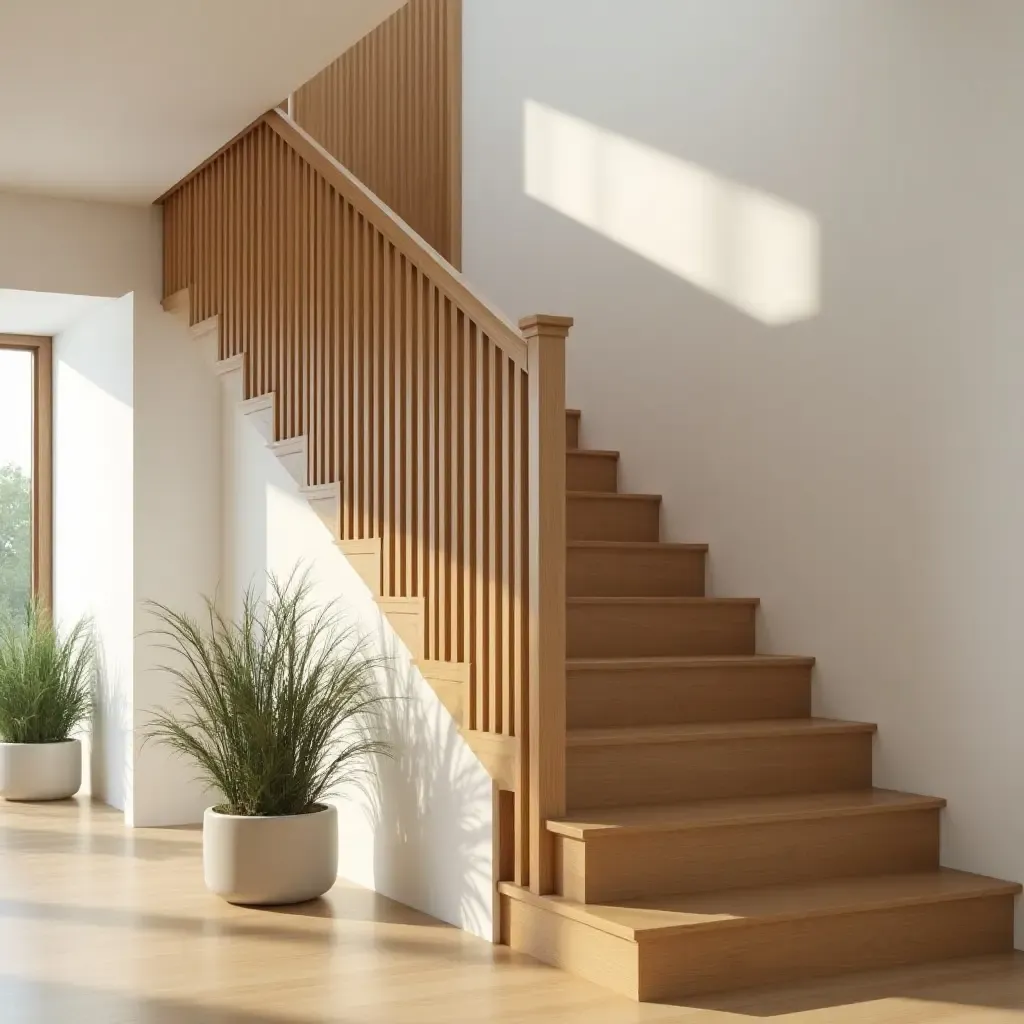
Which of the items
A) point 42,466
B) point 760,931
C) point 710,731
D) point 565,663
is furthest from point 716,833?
point 42,466

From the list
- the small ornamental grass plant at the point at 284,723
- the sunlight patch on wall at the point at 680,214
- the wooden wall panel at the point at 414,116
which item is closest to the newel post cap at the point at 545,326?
the sunlight patch on wall at the point at 680,214

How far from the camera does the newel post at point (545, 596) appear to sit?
393 cm

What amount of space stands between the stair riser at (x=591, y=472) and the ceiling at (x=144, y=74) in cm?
175

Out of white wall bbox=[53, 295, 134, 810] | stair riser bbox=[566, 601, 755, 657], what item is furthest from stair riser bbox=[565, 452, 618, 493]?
white wall bbox=[53, 295, 134, 810]

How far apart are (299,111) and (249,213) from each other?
247cm

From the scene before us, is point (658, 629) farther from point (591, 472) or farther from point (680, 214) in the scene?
point (680, 214)

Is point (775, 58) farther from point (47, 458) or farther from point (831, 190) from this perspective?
point (47, 458)

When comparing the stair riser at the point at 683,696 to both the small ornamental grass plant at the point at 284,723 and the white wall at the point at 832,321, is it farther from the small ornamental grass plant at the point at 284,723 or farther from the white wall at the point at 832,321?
the small ornamental grass plant at the point at 284,723

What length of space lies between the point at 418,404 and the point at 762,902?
1784 millimetres

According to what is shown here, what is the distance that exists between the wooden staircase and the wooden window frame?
370cm

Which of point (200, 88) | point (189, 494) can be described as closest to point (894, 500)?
point (200, 88)

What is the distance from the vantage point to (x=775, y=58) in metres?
5.16

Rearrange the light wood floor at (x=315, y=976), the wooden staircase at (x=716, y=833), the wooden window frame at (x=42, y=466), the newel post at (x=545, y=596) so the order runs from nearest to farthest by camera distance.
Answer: the light wood floor at (x=315, y=976)
the wooden staircase at (x=716, y=833)
the newel post at (x=545, y=596)
the wooden window frame at (x=42, y=466)

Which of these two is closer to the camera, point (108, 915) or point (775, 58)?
point (108, 915)
